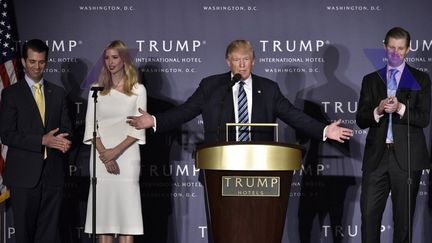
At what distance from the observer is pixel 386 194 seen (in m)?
5.87

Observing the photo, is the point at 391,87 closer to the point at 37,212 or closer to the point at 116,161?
the point at 116,161

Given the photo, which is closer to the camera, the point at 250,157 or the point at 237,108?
the point at 250,157

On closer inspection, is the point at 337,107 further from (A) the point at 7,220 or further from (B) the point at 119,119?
(A) the point at 7,220

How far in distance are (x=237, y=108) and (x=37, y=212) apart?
1.74 m

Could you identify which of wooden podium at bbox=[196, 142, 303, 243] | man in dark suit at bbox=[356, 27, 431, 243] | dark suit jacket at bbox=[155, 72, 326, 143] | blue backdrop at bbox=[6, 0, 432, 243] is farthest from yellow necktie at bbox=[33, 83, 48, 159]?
man in dark suit at bbox=[356, 27, 431, 243]

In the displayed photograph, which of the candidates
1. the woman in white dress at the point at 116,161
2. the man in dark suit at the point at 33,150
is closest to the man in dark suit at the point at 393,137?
the woman in white dress at the point at 116,161

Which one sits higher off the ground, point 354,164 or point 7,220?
point 354,164

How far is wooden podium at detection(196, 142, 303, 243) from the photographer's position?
473 centimetres

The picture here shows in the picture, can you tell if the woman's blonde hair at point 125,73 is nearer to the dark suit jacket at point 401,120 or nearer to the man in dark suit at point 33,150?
the man in dark suit at point 33,150

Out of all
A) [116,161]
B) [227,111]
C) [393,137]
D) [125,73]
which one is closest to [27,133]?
[116,161]

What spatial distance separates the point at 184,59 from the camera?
23.2 ft

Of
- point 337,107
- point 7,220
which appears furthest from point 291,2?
point 7,220

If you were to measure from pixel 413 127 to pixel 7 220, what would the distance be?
3.77 m

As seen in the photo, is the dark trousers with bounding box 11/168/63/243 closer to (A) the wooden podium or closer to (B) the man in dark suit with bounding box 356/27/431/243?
(A) the wooden podium
